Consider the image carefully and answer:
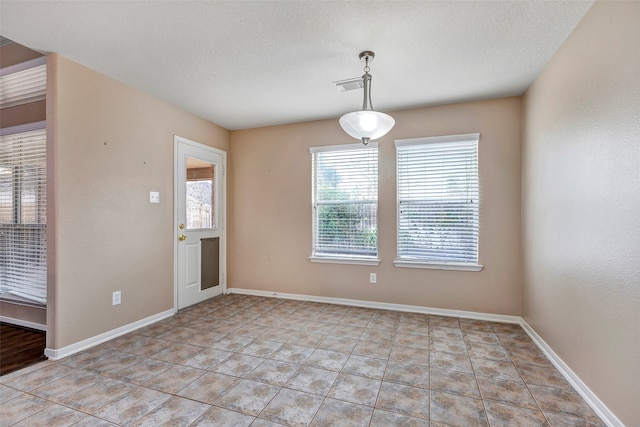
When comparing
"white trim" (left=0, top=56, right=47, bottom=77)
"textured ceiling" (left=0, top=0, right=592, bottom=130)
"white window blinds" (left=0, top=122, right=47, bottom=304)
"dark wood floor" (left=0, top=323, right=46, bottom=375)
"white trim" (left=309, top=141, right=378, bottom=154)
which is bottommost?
"dark wood floor" (left=0, top=323, right=46, bottom=375)

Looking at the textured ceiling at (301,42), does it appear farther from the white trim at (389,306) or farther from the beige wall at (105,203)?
the white trim at (389,306)

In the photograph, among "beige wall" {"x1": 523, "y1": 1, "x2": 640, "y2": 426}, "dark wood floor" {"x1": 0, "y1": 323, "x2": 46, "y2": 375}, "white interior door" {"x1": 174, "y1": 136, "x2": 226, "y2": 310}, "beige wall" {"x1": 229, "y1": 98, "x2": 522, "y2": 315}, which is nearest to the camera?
"beige wall" {"x1": 523, "y1": 1, "x2": 640, "y2": 426}

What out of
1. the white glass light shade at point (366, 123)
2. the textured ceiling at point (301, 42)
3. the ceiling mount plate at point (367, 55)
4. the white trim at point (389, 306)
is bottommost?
the white trim at point (389, 306)

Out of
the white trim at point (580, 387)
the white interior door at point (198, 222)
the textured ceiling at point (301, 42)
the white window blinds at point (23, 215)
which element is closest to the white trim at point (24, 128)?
the white window blinds at point (23, 215)

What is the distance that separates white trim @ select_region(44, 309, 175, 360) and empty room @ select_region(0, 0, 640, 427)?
0.04 metres

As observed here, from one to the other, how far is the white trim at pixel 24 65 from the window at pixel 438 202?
12.4ft

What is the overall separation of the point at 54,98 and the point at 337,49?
7.95 ft

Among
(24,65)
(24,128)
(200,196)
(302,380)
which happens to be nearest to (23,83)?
(24,65)

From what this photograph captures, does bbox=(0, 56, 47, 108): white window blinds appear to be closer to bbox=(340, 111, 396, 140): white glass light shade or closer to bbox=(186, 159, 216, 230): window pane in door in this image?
bbox=(186, 159, 216, 230): window pane in door

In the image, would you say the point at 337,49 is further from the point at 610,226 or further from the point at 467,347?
the point at 467,347

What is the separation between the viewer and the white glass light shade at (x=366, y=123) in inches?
90.9

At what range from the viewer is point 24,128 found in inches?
126

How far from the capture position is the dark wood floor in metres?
2.43

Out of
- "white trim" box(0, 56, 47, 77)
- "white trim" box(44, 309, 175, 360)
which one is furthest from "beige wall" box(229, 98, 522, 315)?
"white trim" box(0, 56, 47, 77)
